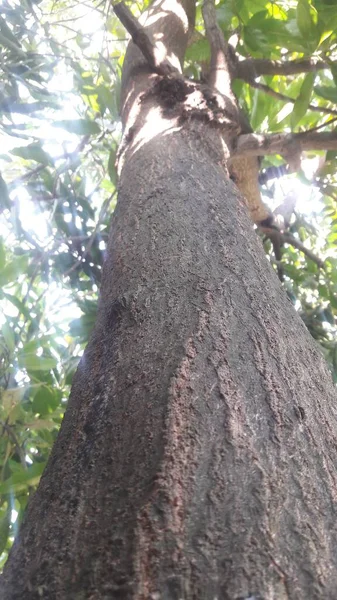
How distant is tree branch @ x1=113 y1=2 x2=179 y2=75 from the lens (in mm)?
1523

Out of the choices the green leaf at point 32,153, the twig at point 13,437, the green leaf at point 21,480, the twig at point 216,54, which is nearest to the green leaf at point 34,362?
the twig at point 13,437

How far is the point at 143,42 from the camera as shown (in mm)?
1559

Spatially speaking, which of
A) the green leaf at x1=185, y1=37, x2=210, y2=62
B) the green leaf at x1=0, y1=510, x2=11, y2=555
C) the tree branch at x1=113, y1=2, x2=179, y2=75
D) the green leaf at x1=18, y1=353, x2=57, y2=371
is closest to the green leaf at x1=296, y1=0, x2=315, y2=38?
the tree branch at x1=113, y1=2, x2=179, y2=75

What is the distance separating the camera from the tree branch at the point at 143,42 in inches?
60.0

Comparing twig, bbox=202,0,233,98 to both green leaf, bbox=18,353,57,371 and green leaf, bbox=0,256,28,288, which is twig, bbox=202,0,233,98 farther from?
green leaf, bbox=18,353,57,371

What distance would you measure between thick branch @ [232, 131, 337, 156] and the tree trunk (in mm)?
687

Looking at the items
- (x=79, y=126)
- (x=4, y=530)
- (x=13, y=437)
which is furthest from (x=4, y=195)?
(x=4, y=530)

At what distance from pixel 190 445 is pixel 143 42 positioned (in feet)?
4.28

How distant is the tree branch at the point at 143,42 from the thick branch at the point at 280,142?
28 cm

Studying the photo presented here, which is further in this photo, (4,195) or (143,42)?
(4,195)

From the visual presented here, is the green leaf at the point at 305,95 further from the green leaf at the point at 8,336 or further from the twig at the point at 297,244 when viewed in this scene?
the green leaf at the point at 8,336

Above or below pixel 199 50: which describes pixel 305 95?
below

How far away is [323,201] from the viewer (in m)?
3.00

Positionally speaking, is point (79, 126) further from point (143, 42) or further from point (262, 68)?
point (262, 68)
